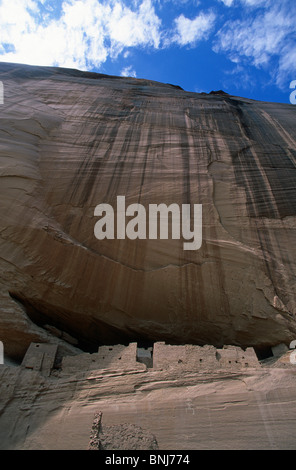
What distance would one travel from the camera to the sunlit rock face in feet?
27.8

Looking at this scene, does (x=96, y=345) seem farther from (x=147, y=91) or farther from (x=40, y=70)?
(x=40, y=70)

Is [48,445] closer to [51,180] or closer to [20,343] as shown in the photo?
[20,343]

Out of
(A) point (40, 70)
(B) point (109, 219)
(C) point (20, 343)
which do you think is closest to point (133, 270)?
(B) point (109, 219)

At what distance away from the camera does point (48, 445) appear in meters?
5.67

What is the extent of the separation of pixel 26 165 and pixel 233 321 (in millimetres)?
7192

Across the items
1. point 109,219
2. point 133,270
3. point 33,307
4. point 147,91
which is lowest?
point 33,307

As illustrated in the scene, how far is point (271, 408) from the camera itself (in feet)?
20.1

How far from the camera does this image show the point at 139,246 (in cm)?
888

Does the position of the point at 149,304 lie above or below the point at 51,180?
below

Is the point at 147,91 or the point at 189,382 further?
the point at 147,91

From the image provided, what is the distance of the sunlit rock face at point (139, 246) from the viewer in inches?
334
